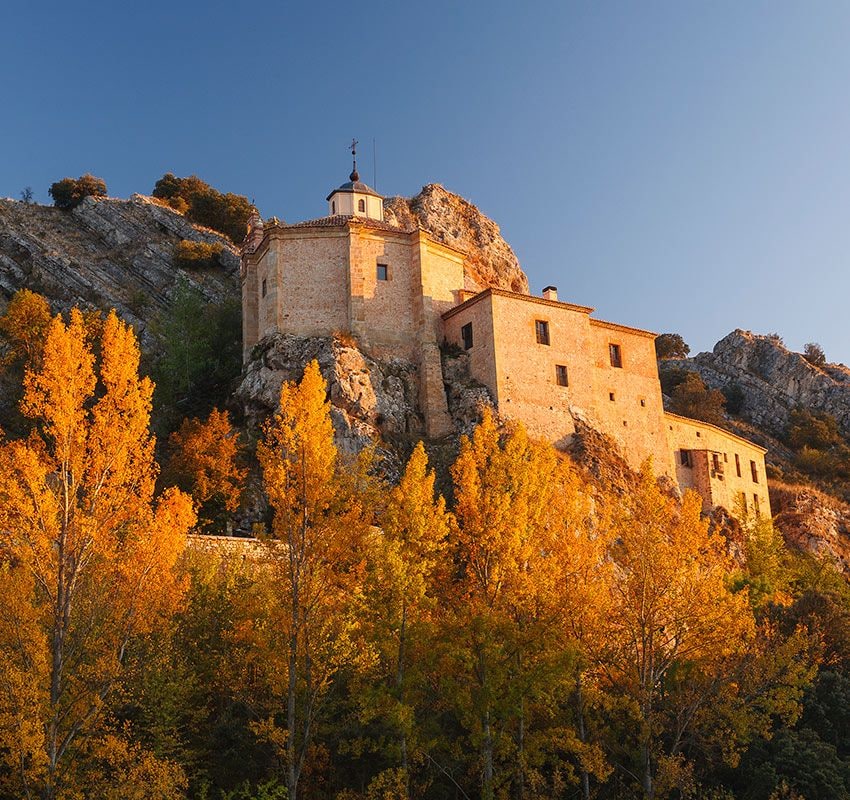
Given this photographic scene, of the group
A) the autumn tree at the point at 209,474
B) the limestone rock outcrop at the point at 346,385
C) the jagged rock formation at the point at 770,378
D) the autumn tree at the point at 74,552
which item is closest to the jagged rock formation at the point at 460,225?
the limestone rock outcrop at the point at 346,385

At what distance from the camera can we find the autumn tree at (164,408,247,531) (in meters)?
33.5

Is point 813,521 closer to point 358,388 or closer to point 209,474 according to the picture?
point 358,388

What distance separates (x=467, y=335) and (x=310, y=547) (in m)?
23.5

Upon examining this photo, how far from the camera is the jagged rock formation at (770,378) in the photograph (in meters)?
74.7

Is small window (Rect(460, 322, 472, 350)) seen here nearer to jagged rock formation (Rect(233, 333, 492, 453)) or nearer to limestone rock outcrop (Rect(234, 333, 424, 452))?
jagged rock formation (Rect(233, 333, 492, 453))

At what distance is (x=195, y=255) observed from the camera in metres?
63.4

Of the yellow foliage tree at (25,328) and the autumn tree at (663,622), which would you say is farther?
the yellow foliage tree at (25,328)

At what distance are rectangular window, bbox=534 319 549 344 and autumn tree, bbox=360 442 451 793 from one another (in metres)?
21.8

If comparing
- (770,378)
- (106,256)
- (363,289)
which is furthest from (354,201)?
(770,378)

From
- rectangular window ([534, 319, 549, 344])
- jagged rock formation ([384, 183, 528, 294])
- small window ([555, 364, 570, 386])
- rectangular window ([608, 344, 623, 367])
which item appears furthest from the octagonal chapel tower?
jagged rock formation ([384, 183, 528, 294])

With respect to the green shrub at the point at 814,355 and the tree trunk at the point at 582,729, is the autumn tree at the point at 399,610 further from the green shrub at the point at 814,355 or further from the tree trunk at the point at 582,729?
the green shrub at the point at 814,355

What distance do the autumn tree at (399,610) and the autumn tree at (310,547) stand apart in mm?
571

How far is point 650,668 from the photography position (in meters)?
21.9

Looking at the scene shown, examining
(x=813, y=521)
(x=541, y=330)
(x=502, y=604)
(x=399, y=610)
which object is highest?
(x=541, y=330)
